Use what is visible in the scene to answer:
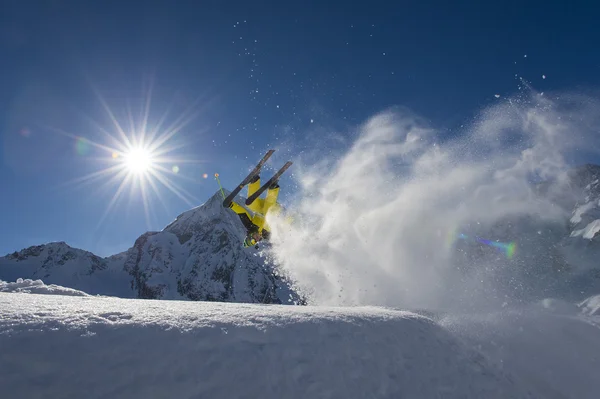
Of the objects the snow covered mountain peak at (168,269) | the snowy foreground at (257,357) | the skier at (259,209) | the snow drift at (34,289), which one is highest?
the snow covered mountain peak at (168,269)

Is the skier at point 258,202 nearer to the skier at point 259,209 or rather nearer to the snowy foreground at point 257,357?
the skier at point 259,209

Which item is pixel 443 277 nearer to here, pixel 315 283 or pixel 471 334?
pixel 315 283

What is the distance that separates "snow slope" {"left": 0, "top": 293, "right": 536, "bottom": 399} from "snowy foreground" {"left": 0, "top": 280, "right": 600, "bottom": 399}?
0.02 m

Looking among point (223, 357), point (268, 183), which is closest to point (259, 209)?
point (268, 183)

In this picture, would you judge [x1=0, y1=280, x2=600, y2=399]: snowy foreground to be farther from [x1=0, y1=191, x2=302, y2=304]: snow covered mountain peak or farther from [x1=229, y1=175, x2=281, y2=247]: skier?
[x1=0, y1=191, x2=302, y2=304]: snow covered mountain peak

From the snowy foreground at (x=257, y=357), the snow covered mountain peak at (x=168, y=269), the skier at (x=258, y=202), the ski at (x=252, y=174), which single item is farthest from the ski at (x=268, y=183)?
the snow covered mountain peak at (x=168, y=269)

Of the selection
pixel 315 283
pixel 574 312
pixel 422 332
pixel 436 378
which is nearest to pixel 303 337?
pixel 436 378

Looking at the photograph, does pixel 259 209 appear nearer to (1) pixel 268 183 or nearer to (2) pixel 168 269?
(1) pixel 268 183

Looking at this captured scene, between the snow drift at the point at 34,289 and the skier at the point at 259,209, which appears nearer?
the snow drift at the point at 34,289

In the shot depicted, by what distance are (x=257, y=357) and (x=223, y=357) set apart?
1.68 feet

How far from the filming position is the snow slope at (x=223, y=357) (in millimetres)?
3885

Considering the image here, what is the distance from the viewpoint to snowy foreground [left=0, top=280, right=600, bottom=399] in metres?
3.93

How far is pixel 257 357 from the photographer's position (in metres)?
4.86

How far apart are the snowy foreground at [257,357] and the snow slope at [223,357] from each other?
0.05 ft
